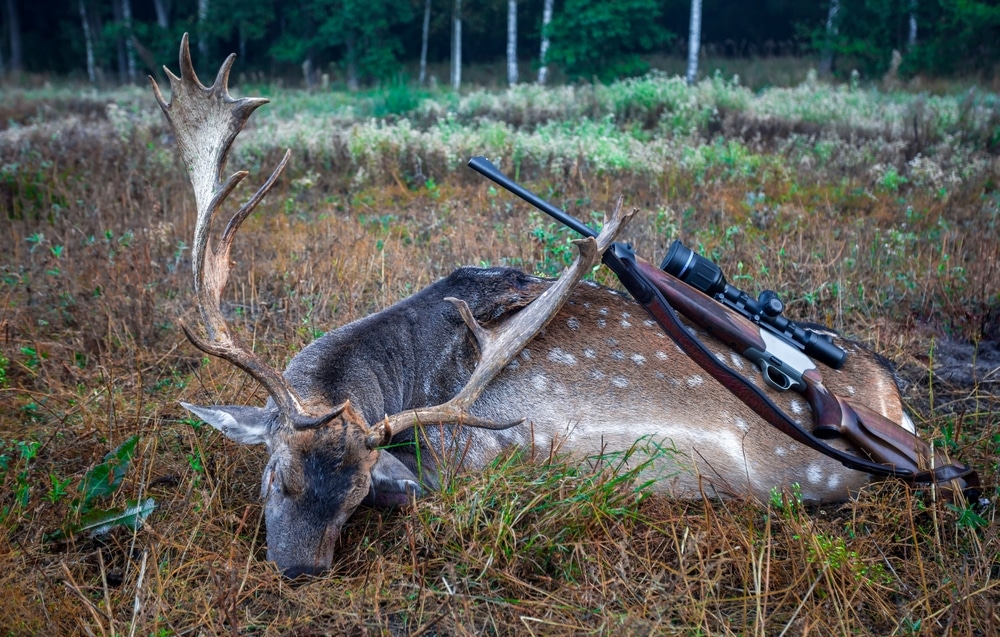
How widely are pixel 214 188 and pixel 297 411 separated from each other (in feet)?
3.97

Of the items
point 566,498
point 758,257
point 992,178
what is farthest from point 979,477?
point 992,178

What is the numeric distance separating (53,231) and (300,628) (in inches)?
220

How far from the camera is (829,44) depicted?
85.5ft

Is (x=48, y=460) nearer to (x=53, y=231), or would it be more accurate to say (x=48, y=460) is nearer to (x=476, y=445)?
(x=476, y=445)

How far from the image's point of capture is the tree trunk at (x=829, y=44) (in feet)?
86.2

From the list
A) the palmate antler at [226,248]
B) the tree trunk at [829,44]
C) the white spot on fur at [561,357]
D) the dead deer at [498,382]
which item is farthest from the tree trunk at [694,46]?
the palmate antler at [226,248]

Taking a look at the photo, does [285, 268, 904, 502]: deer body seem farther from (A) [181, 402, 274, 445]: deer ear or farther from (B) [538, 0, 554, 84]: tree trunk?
(B) [538, 0, 554, 84]: tree trunk

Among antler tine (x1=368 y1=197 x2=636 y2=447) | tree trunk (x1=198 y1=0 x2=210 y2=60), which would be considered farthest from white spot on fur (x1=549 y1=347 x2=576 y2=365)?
tree trunk (x1=198 y1=0 x2=210 y2=60)

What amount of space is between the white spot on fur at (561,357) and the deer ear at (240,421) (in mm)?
1403

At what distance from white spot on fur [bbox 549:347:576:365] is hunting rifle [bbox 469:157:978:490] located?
0.45 m

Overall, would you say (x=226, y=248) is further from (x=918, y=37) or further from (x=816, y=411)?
(x=918, y=37)

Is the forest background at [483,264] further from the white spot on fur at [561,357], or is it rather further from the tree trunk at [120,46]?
the tree trunk at [120,46]

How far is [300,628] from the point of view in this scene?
8.86 feet

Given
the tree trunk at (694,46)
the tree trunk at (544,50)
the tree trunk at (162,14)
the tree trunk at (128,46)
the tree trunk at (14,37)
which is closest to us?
the tree trunk at (694,46)
